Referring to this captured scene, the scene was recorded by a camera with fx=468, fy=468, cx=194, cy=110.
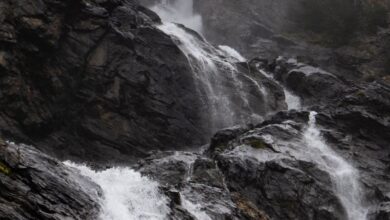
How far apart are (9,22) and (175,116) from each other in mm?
12636

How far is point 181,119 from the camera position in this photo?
3341 centimetres

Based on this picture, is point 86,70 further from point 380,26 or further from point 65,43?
point 380,26

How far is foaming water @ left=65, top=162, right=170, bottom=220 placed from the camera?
57.8ft

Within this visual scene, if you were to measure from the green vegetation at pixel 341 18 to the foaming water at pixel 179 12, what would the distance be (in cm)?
1450

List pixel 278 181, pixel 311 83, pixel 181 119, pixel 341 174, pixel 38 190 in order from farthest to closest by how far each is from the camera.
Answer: pixel 311 83 → pixel 181 119 → pixel 341 174 → pixel 278 181 → pixel 38 190

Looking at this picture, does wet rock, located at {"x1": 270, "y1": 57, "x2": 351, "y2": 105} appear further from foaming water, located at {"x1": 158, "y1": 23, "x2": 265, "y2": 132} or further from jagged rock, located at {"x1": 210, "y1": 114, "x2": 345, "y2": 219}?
jagged rock, located at {"x1": 210, "y1": 114, "x2": 345, "y2": 219}

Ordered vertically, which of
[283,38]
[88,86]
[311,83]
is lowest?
[88,86]

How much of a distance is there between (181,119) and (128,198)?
14.8 metres

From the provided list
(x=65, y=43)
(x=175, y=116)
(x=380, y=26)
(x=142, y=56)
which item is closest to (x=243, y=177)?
(x=175, y=116)

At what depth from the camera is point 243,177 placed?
2412 cm

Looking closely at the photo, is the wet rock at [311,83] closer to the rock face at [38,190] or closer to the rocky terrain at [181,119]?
the rocky terrain at [181,119]

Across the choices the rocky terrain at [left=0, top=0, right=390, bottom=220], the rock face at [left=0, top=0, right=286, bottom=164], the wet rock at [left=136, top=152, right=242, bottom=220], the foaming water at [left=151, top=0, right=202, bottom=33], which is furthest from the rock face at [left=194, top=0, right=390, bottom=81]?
the wet rock at [left=136, top=152, right=242, bottom=220]

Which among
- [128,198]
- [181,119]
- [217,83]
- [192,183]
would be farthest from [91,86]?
[128,198]

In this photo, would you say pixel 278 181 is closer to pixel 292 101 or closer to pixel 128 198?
pixel 128 198
